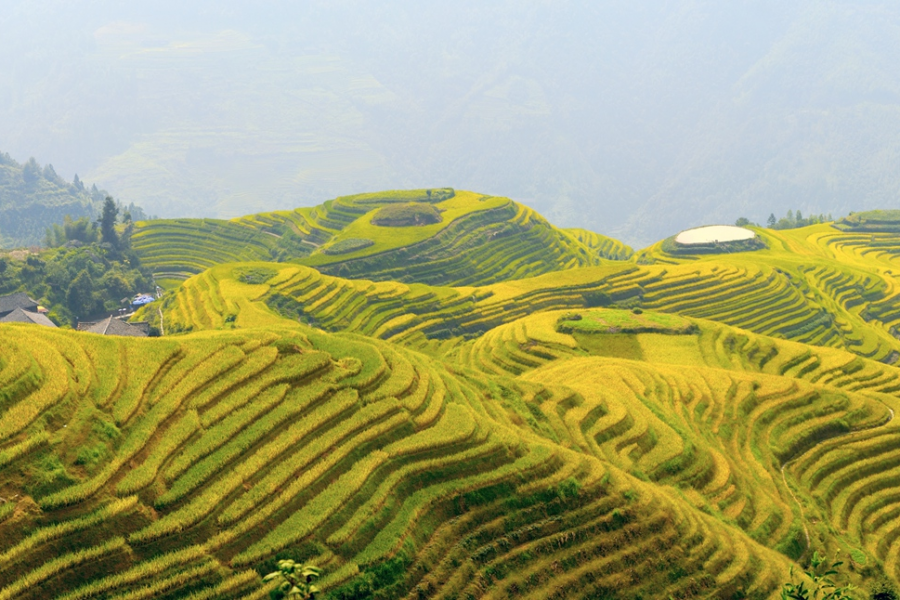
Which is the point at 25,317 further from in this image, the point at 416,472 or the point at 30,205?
the point at 30,205

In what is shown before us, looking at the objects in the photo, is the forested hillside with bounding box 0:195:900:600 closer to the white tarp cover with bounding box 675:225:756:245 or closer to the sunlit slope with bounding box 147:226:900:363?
the sunlit slope with bounding box 147:226:900:363

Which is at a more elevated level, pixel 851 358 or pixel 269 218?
pixel 269 218

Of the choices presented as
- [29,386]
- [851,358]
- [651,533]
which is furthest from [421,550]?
[851,358]

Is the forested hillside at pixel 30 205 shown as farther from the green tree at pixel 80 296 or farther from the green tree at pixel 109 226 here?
the green tree at pixel 80 296

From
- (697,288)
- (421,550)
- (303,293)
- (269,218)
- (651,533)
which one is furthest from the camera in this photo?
(269,218)

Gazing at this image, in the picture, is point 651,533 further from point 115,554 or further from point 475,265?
point 475,265

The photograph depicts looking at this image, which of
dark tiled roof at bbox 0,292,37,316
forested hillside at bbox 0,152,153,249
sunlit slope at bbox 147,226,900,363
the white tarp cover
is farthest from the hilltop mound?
forested hillside at bbox 0,152,153,249
